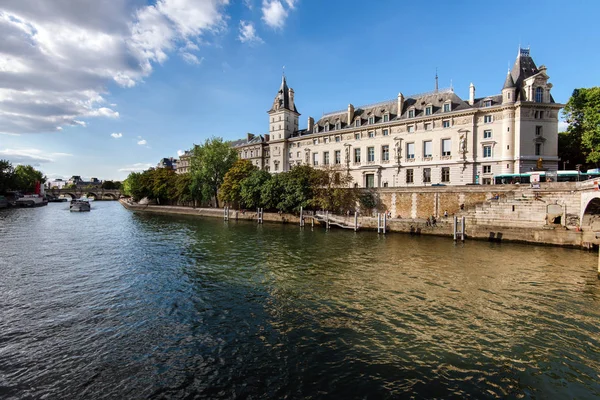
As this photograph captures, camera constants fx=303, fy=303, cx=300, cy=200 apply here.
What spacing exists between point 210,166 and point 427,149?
40.0 meters

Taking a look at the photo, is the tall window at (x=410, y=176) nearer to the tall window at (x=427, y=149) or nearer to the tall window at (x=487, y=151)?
the tall window at (x=427, y=149)

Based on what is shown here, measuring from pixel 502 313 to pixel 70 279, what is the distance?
19433 mm

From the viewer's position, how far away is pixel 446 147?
43.8 m

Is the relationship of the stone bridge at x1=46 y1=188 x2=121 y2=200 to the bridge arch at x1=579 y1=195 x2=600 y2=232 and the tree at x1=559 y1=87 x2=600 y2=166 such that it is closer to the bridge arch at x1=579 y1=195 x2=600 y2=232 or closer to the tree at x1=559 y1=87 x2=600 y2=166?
the tree at x1=559 y1=87 x2=600 y2=166

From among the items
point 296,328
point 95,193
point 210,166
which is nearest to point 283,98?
point 210,166

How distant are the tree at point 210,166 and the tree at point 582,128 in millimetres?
55367

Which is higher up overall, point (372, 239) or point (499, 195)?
point (499, 195)

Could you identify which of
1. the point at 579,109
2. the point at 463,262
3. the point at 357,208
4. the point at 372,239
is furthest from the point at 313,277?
the point at 579,109

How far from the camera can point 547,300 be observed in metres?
12.8

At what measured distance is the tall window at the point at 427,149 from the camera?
45.3 metres

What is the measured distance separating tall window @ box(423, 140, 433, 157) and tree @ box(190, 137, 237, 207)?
37.2m

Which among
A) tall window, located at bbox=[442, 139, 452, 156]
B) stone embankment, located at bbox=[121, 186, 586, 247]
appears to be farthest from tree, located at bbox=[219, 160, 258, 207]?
tall window, located at bbox=[442, 139, 452, 156]

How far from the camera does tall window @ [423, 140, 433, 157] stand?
45.3m

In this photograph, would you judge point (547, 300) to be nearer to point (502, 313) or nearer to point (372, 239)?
point (502, 313)
